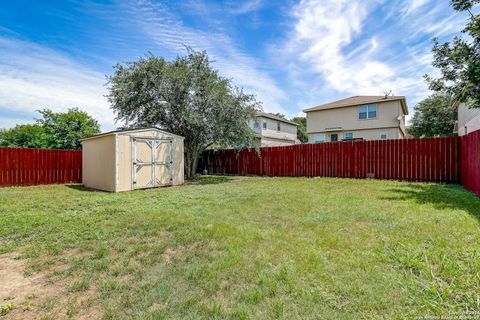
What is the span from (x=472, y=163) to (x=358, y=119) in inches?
579

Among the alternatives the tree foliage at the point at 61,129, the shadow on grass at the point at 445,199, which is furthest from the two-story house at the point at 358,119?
the tree foliage at the point at 61,129

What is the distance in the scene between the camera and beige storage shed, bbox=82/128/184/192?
9.12 metres

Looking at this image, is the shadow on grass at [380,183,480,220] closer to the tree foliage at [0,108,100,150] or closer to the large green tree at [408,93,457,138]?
the large green tree at [408,93,457,138]

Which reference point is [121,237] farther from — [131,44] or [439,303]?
[131,44]

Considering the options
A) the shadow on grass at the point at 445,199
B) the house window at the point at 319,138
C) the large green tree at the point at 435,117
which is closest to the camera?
the shadow on grass at the point at 445,199

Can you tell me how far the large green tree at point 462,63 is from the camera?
6.88 meters

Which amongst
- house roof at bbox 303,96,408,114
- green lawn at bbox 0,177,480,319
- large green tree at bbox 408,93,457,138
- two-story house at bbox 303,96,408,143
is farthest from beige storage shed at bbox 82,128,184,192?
large green tree at bbox 408,93,457,138

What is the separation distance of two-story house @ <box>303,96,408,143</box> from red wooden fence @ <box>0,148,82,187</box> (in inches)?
739

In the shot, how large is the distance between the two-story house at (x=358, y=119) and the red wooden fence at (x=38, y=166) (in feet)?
61.6

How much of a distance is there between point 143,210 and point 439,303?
518 centimetres

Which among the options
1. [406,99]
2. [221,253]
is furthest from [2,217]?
[406,99]

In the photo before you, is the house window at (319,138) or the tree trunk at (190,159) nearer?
the tree trunk at (190,159)

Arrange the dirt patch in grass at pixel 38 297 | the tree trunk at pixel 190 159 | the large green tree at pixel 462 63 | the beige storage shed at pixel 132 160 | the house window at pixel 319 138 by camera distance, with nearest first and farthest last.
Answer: the dirt patch in grass at pixel 38 297, the large green tree at pixel 462 63, the beige storage shed at pixel 132 160, the tree trunk at pixel 190 159, the house window at pixel 319 138

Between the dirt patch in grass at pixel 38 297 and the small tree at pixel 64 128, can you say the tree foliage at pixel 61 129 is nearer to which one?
the small tree at pixel 64 128
